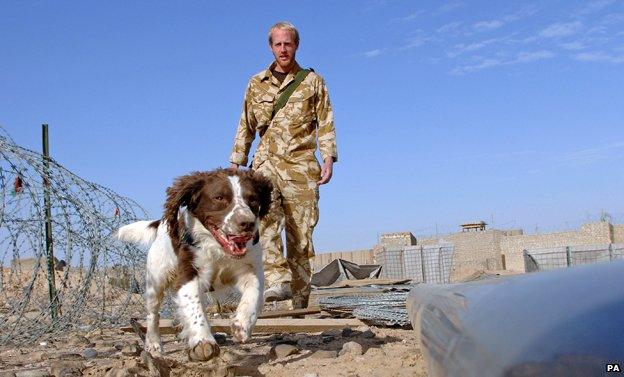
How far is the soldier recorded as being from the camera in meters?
7.41

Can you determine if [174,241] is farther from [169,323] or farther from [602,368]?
[602,368]

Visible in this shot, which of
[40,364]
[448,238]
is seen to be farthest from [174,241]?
[448,238]

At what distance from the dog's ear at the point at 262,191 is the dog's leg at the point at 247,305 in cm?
50

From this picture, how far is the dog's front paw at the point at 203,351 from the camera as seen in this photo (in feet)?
15.4

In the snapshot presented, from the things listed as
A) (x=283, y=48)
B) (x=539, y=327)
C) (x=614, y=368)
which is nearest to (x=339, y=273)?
(x=283, y=48)

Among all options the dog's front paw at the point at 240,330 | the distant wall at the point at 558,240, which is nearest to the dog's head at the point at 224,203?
the dog's front paw at the point at 240,330

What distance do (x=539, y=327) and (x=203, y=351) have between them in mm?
3206

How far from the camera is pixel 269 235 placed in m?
7.60

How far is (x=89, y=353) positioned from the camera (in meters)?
6.11

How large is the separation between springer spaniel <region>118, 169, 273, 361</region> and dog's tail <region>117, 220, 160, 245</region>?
0.83m

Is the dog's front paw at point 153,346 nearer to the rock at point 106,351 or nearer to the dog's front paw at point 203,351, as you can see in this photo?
the rock at point 106,351

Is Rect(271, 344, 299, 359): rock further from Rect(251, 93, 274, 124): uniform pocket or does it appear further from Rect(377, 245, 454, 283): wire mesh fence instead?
Rect(377, 245, 454, 283): wire mesh fence

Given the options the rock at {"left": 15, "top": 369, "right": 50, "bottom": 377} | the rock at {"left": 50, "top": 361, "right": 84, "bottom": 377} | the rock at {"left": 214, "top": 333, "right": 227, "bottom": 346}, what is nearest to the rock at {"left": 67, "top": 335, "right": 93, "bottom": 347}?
the rock at {"left": 214, "top": 333, "right": 227, "bottom": 346}

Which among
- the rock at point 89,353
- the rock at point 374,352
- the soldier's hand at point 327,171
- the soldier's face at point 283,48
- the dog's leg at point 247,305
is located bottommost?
the rock at point 89,353
